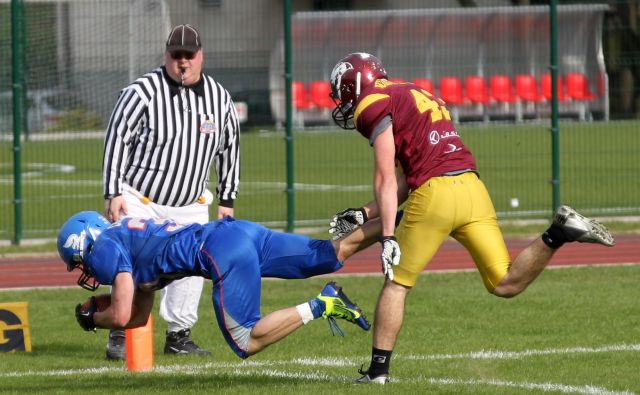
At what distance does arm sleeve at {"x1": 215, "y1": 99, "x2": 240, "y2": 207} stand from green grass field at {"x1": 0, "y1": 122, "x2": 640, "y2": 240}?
6.99 metres

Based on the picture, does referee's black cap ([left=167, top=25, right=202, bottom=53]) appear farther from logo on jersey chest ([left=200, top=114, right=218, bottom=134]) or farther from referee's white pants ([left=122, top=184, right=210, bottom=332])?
referee's white pants ([left=122, top=184, right=210, bottom=332])

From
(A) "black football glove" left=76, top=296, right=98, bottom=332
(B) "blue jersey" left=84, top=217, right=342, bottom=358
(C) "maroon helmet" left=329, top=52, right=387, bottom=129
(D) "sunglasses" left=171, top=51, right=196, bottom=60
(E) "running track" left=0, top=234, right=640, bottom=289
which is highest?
(D) "sunglasses" left=171, top=51, right=196, bottom=60

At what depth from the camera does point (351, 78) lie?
824 cm

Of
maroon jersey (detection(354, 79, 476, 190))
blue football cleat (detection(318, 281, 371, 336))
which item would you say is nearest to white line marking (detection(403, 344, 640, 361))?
maroon jersey (detection(354, 79, 476, 190))

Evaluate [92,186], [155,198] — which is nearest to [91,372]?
[155,198]

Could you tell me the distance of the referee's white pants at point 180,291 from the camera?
985cm

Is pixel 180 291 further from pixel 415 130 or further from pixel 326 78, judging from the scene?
pixel 326 78

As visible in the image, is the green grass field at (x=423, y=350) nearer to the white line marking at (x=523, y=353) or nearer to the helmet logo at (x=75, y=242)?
the white line marking at (x=523, y=353)

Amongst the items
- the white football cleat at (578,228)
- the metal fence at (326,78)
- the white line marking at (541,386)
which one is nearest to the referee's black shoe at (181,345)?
the white line marking at (541,386)

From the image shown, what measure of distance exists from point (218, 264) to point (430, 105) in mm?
1625

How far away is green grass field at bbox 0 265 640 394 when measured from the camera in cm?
823

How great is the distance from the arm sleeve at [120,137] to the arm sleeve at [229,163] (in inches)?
26.6

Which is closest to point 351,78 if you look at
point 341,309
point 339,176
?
point 341,309

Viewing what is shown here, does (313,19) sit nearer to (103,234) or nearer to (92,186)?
(92,186)
